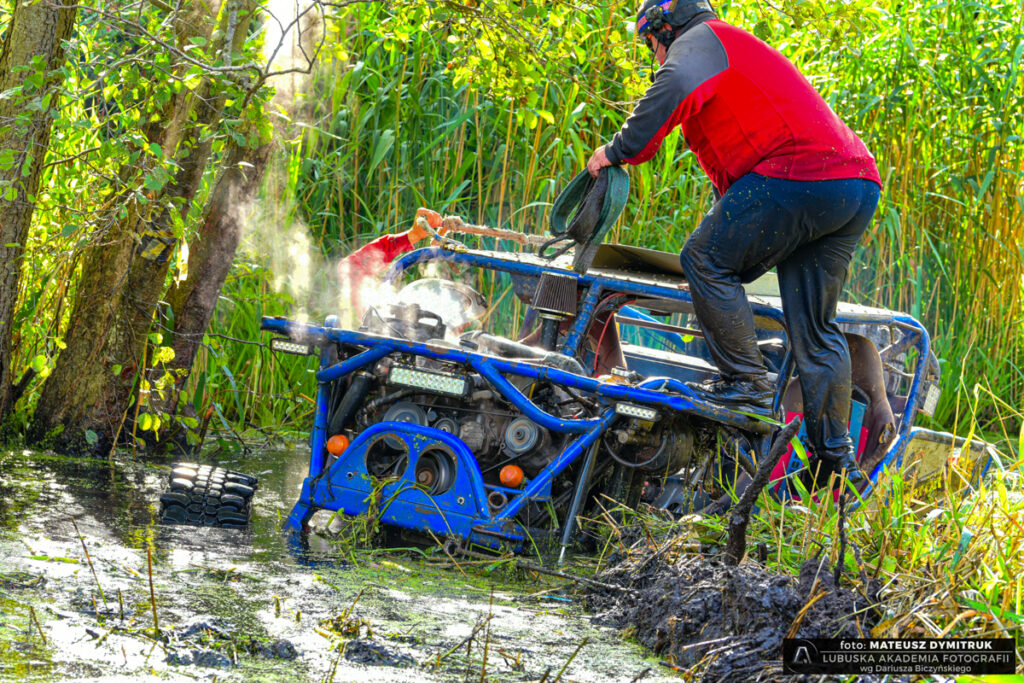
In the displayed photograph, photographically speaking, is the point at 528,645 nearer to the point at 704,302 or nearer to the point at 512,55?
the point at 704,302

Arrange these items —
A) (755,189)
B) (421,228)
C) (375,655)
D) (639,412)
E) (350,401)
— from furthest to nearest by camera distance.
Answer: (421,228)
(350,401)
(755,189)
(639,412)
(375,655)

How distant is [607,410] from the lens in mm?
4602

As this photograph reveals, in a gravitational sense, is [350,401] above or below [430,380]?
below

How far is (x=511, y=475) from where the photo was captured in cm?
470

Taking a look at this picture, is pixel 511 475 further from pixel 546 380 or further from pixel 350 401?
pixel 350 401

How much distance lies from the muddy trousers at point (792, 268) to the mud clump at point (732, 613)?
3.30ft

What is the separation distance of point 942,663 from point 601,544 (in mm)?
1782

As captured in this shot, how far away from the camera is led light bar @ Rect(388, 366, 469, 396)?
4.67 meters

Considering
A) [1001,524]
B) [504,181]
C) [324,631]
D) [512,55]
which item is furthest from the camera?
[504,181]

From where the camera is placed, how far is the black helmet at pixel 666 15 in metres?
4.86

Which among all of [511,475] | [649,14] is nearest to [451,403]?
[511,475]

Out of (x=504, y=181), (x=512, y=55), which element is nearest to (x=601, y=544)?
(x=512, y=55)

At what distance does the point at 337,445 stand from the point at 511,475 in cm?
75

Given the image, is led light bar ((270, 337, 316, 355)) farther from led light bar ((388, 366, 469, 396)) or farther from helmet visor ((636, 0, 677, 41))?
helmet visor ((636, 0, 677, 41))
